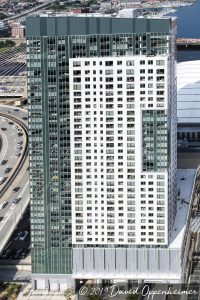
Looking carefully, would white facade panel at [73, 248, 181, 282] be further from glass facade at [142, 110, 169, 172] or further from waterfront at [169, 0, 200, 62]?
waterfront at [169, 0, 200, 62]

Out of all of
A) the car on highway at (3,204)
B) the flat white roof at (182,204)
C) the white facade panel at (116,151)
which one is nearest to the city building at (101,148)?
the white facade panel at (116,151)

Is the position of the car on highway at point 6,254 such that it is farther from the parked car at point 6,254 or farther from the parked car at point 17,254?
the parked car at point 17,254

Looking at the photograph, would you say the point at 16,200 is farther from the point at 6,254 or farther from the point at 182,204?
the point at 182,204

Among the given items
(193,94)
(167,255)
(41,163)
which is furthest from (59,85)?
(193,94)

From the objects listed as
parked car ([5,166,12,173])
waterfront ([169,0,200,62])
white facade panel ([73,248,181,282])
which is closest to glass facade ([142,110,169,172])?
white facade panel ([73,248,181,282])

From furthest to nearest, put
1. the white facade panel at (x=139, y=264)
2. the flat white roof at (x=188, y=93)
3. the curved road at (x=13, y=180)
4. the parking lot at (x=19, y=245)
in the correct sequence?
the flat white roof at (x=188, y=93), the curved road at (x=13, y=180), the parking lot at (x=19, y=245), the white facade panel at (x=139, y=264)

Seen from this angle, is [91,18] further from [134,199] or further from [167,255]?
[167,255]

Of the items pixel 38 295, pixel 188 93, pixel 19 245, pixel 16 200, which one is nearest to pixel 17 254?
pixel 19 245

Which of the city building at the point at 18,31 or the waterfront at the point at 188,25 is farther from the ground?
the city building at the point at 18,31
